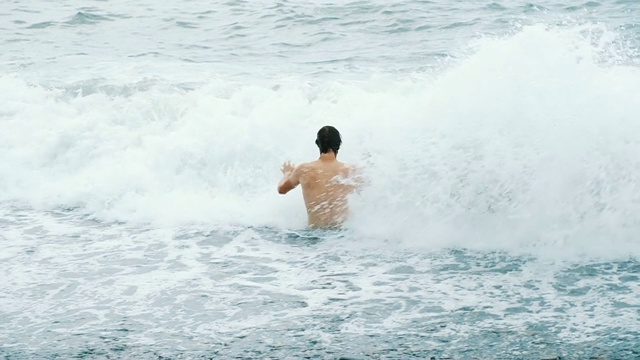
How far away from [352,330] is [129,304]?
1.49 meters

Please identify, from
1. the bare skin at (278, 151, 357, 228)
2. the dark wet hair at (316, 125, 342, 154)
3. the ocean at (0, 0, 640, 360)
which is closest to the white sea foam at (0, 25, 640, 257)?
the ocean at (0, 0, 640, 360)

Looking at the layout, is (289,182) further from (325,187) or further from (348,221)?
(348,221)

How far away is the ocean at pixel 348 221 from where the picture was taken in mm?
5391

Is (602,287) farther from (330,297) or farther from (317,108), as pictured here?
(317,108)

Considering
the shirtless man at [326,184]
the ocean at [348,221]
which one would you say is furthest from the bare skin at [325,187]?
the ocean at [348,221]

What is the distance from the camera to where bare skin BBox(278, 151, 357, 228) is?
7.70m

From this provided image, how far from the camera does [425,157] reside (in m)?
8.03

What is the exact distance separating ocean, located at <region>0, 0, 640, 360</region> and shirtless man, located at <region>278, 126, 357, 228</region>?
0.12 metres

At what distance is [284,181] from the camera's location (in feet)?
26.0

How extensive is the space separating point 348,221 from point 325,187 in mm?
341

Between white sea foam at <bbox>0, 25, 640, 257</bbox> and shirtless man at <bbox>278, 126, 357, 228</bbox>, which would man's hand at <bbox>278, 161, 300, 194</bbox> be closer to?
shirtless man at <bbox>278, 126, 357, 228</bbox>

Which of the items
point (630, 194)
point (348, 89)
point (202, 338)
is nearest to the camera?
point (202, 338)

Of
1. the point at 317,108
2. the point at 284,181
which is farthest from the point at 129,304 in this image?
the point at 317,108

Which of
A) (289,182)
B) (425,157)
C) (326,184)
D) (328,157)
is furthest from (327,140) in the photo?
(425,157)
